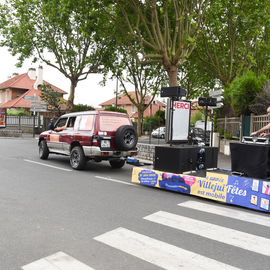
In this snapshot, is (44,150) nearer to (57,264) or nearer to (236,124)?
(57,264)

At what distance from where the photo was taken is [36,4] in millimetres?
23625

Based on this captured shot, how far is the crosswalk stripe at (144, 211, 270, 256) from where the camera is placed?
3.81 meters

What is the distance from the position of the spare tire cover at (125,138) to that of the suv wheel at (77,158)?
1196 mm

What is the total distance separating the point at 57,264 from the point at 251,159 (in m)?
4.00

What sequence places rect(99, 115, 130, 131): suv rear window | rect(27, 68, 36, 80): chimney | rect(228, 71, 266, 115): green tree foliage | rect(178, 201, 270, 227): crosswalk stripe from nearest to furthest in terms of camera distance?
rect(178, 201, 270, 227): crosswalk stripe → rect(99, 115, 130, 131): suv rear window → rect(228, 71, 266, 115): green tree foliage → rect(27, 68, 36, 80): chimney

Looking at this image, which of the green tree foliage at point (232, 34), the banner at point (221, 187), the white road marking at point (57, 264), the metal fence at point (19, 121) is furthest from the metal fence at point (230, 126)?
the metal fence at point (19, 121)

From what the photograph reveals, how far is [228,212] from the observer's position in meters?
5.32

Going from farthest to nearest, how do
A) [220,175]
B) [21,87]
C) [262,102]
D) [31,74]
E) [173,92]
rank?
[31,74], [21,87], [262,102], [173,92], [220,175]

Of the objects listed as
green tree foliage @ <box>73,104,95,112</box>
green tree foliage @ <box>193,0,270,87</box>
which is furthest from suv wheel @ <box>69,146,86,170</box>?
green tree foliage @ <box>73,104,95,112</box>

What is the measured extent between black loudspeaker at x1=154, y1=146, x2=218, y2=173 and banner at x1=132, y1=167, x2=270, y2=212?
18 centimetres

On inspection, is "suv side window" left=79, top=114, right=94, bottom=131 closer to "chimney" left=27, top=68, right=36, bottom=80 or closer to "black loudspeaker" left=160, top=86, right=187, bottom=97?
"black loudspeaker" left=160, top=86, right=187, bottom=97

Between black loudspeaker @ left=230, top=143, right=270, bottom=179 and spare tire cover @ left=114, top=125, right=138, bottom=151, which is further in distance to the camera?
spare tire cover @ left=114, top=125, right=138, bottom=151

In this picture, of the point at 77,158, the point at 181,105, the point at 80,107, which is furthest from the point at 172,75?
the point at 80,107

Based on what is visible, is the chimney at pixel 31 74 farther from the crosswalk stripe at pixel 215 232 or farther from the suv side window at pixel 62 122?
the crosswalk stripe at pixel 215 232
